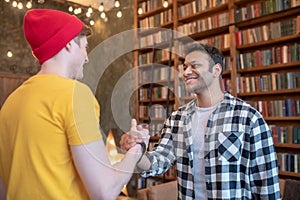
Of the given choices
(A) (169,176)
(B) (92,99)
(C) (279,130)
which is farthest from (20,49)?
(B) (92,99)

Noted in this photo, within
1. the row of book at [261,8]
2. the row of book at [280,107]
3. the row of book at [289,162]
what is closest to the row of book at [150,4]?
the row of book at [261,8]

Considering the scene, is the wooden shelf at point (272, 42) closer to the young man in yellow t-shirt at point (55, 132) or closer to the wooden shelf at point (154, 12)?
the wooden shelf at point (154, 12)

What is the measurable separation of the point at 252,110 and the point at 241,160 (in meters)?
0.25

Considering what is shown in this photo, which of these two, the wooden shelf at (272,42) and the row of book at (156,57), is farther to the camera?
the row of book at (156,57)

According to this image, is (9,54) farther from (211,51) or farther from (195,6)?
(211,51)

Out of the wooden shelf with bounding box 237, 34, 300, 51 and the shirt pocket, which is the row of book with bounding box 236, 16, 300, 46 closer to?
the wooden shelf with bounding box 237, 34, 300, 51

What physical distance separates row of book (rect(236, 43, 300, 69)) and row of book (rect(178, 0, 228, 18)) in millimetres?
796

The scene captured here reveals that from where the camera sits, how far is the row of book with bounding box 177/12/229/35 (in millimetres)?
3575

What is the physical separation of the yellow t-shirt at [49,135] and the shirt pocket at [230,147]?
770 mm

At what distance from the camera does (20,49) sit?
15.6 ft

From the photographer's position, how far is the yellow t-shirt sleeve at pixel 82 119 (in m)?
0.73

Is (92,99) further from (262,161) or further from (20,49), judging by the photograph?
(20,49)

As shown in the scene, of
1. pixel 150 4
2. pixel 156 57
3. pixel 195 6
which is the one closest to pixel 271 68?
pixel 195 6

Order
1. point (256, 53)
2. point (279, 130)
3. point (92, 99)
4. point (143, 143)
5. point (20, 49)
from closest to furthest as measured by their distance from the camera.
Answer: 1. point (92, 99)
2. point (143, 143)
3. point (279, 130)
4. point (256, 53)
5. point (20, 49)
